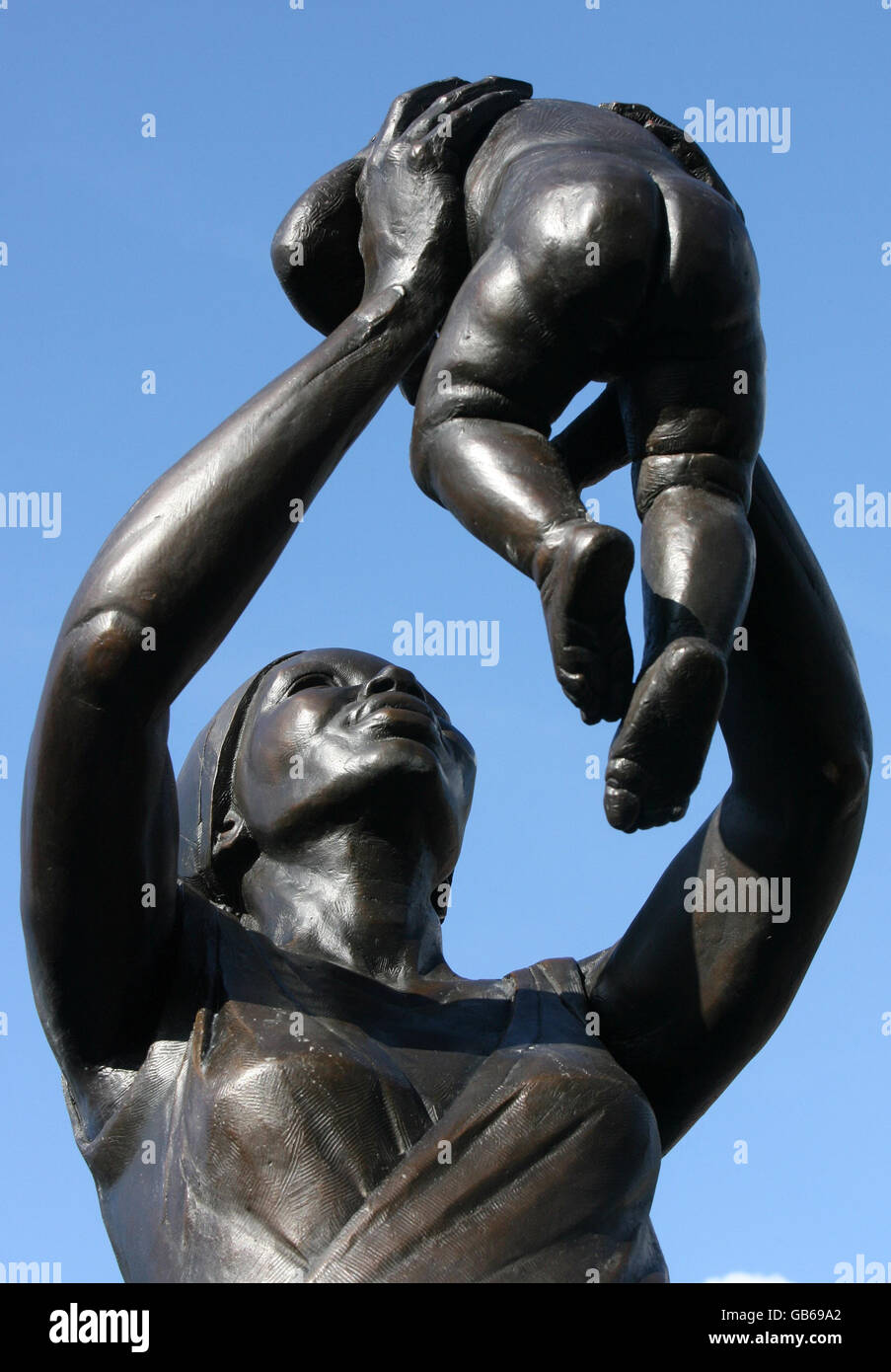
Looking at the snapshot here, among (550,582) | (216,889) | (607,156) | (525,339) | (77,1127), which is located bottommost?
(77,1127)

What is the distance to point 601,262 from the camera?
5.91 meters

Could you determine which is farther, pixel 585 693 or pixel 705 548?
pixel 705 548

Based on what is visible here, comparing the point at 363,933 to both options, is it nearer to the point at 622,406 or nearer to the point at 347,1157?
the point at 347,1157

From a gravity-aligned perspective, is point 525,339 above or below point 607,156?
below

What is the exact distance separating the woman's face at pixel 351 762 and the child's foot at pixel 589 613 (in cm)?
206

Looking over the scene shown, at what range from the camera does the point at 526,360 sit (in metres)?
6.00

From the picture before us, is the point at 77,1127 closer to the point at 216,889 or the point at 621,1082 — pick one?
the point at 216,889

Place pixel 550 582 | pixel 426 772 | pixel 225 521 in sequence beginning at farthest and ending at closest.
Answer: pixel 426 772, pixel 225 521, pixel 550 582

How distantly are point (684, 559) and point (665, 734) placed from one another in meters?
0.58

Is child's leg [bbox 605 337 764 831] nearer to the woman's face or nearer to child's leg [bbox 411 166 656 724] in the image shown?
child's leg [bbox 411 166 656 724]

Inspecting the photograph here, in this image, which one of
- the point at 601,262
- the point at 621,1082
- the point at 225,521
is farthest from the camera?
the point at 621,1082

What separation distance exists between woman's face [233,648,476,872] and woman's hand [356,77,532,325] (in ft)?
5.31

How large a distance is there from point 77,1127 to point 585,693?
8.85 ft

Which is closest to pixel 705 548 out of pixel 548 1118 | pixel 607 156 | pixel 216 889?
pixel 607 156
